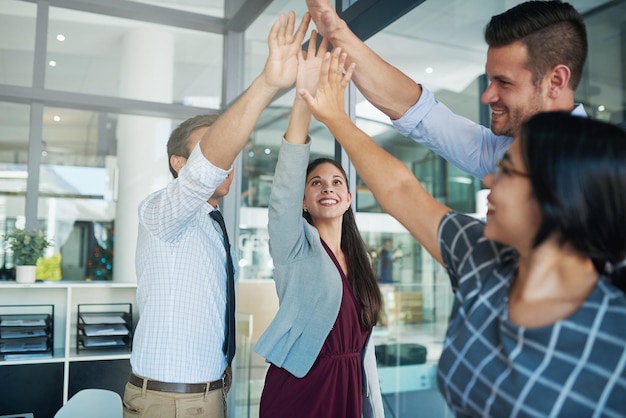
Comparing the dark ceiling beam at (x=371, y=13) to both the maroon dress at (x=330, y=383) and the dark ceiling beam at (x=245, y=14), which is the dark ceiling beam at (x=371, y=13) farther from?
the dark ceiling beam at (x=245, y=14)

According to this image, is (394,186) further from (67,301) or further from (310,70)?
(67,301)

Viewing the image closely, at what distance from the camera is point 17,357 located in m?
3.22

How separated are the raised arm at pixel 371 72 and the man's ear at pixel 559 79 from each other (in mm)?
369

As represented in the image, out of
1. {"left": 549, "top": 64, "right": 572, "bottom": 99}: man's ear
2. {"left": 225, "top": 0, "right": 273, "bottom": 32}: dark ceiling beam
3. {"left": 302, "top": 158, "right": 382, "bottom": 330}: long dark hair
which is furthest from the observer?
{"left": 225, "top": 0, "right": 273, "bottom": 32}: dark ceiling beam

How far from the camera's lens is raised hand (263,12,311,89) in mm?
1423

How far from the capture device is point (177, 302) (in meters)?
1.72

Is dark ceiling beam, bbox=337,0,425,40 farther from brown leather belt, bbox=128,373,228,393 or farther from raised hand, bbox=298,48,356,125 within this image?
brown leather belt, bbox=128,373,228,393

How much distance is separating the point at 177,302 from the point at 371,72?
87cm

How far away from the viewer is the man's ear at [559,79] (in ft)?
3.80

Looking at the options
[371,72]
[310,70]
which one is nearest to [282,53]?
[310,70]

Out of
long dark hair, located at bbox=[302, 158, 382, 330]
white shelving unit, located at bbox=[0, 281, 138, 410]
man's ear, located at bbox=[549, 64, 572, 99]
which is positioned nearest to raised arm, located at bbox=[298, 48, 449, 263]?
man's ear, located at bbox=[549, 64, 572, 99]

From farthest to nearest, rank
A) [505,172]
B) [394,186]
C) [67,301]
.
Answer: [67,301]
[394,186]
[505,172]

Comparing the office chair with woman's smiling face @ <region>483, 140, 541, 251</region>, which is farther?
the office chair

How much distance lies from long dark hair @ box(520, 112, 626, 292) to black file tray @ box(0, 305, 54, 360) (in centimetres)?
319
